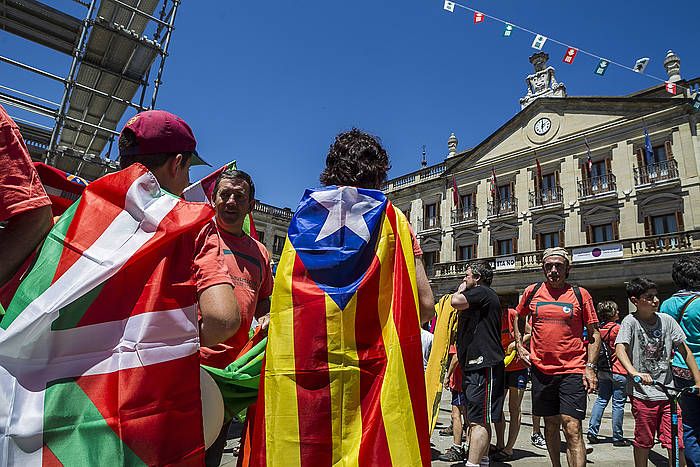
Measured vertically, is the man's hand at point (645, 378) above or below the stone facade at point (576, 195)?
below

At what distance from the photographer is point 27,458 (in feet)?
3.39

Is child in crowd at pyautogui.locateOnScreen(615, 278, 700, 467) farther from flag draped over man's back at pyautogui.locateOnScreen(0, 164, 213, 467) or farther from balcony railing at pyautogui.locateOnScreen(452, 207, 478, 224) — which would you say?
balcony railing at pyautogui.locateOnScreen(452, 207, 478, 224)

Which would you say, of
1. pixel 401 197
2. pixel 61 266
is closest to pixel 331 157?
pixel 61 266

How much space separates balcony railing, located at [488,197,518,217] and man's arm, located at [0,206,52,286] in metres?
25.8

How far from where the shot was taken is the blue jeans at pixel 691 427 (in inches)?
133

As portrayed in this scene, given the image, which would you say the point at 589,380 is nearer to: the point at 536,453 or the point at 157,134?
the point at 536,453

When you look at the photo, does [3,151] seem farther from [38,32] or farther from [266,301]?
[38,32]

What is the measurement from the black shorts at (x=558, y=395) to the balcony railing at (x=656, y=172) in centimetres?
2058

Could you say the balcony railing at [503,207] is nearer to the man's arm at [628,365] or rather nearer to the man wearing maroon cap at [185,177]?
the man's arm at [628,365]

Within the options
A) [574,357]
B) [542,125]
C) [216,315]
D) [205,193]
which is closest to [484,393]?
[574,357]

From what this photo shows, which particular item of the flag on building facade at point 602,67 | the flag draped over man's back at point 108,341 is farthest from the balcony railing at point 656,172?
the flag draped over man's back at point 108,341

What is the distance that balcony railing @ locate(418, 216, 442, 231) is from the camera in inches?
1119

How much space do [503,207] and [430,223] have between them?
201 inches

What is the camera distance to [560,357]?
12.0 feet
